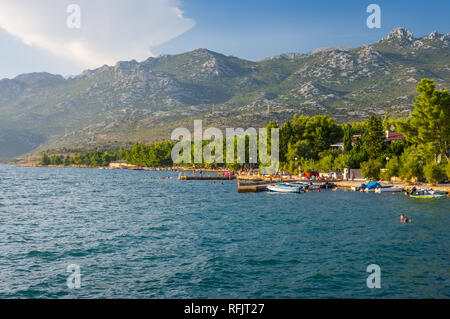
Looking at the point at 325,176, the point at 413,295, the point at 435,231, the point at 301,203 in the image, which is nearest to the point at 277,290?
the point at 413,295

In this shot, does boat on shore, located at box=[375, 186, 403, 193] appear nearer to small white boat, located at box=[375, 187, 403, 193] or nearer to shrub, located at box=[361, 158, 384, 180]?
small white boat, located at box=[375, 187, 403, 193]

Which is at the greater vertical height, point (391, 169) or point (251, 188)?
point (391, 169)

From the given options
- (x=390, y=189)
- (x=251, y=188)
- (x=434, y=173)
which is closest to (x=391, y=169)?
(x=390, y=189)

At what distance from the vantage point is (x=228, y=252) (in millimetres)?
27609

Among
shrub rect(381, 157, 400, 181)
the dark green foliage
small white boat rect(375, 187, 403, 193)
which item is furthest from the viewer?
the dark green foliage

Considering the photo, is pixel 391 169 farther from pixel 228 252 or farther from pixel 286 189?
pixel 228 252

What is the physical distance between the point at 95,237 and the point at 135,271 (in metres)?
12.8

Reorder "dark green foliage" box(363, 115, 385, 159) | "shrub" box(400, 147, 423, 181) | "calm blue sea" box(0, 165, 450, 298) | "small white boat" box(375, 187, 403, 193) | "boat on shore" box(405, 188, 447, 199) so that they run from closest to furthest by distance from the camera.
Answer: "calm blue sea" box(0, 165, 450, 298) < "boat on shore" box(405, 188, 447, 199) < "small white boat" box(375, 187, 403, 193) < "shrub" box(400, 147, 423, 181) < "dark green foliage" box(363, 115, 385, 159)

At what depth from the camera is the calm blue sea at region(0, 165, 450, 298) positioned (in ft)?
64.5

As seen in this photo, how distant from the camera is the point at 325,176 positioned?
100 meters

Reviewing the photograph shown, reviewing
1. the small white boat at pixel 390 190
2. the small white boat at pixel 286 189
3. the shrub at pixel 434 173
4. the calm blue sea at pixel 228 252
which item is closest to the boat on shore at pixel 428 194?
the small white boat at pixel 390 190

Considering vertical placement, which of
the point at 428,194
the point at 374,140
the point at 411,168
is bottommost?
the point at 428,194

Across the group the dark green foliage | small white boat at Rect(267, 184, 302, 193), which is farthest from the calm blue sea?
the dark green foliage

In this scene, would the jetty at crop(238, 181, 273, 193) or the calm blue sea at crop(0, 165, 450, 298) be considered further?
the jetty at crop(238, 181, 273, 193)
